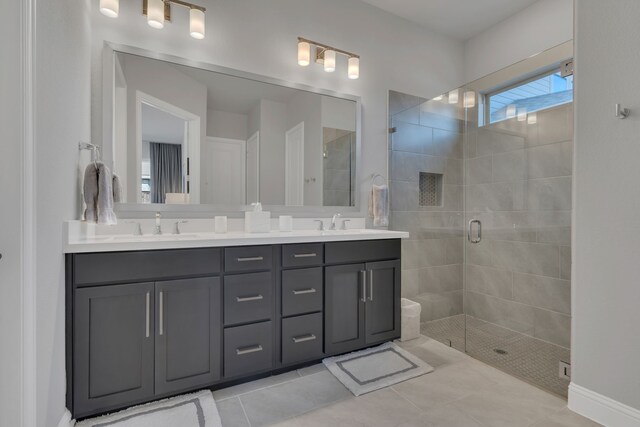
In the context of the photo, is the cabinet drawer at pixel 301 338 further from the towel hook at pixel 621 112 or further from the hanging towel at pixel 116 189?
the towel hook at pixel 621 112

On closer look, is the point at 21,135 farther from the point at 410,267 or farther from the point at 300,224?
the point at 410,267

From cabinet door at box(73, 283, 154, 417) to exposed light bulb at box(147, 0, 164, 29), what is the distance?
1590 mm

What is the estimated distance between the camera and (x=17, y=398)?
100 cm

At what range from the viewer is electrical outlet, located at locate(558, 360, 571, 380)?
70.2 inches

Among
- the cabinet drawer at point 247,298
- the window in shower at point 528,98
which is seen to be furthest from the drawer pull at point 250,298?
the window in shower at point 528,98

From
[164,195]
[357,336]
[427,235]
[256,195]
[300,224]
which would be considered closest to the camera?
[164,195]

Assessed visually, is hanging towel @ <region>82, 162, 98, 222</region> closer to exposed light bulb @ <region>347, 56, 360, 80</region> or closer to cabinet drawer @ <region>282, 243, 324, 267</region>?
cabinet drawer @ <region>282, 243, 324, 267</region>

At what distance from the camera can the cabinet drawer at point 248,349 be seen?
173cm

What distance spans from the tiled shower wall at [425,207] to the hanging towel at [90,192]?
2235 mm

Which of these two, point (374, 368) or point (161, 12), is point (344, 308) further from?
point (161, 12)

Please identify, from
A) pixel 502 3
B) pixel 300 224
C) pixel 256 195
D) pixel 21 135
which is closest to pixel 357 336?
pixel 300 224

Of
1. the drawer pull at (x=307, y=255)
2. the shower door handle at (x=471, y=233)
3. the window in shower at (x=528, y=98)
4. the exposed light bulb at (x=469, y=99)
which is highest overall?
the exposed light bulb at (x=469, y=99)

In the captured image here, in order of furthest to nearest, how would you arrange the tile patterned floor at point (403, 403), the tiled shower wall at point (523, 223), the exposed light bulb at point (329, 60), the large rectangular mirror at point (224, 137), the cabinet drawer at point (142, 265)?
the exposed light bulb at point (329, 60), the tiled shower wall at point (523, 223), the large rectangular mirror at point (224, 137), the tile patterned floor at point (403, 403), the cabinet drawer at point (142, 265)

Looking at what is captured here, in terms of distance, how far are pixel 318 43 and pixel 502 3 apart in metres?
1.71
